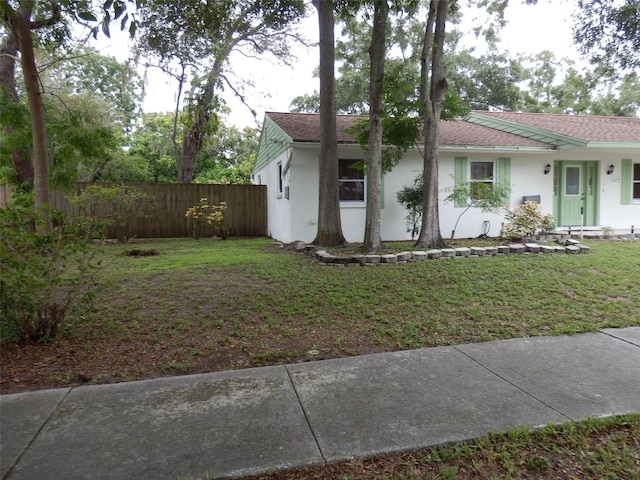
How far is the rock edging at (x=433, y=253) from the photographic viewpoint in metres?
7.73

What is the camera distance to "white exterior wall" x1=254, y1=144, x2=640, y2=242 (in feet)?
35.8

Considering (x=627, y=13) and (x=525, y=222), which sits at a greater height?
(x=627, y=13)

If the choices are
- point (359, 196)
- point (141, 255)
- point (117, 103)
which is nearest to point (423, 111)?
point (359, 196)

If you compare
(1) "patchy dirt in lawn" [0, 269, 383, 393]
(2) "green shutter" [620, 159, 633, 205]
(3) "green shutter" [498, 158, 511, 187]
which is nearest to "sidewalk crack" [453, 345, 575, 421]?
(1) "patchy dirt in lawn" [0, 269, 383, 393]

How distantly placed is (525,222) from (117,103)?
3012 centimetres

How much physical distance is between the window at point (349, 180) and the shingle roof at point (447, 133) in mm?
745

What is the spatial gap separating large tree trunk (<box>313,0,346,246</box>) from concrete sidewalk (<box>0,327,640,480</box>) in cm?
602

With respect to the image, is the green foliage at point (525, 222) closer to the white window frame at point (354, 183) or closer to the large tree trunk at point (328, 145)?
the white window frame at point (354, 183)

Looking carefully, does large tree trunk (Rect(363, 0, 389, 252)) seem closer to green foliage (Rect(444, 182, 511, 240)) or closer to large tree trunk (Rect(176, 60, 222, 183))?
green foliage (Rect(444, 182, 511, 240))

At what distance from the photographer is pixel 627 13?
515 centimetres

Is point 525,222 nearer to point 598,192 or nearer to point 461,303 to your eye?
point 598,192

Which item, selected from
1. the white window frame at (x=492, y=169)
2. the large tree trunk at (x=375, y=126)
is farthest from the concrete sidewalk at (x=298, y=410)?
the white window frame at (x=492, y=169)

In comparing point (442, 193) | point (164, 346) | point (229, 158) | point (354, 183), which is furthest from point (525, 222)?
point (229, 158)

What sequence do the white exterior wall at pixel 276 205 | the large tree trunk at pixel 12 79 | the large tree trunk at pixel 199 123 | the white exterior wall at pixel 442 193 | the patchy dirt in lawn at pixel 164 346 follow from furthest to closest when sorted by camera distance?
the large tree trunk at pixel 199 123 < the white exterior wall at pixel 276 205 < the white exterior wall at pixel 442 193 < the large tree trunk at pixel 12 79 < the patchy dirt in lawn at pixel 164 346
